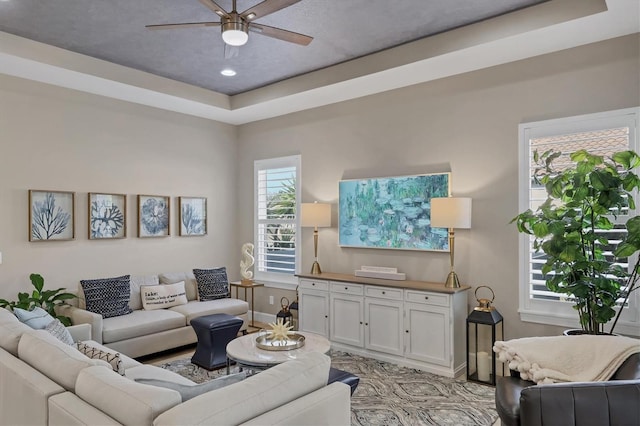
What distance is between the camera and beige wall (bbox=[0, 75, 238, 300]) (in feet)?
14.8

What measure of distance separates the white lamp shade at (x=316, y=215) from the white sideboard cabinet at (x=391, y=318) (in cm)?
64

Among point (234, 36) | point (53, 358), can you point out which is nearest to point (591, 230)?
point (234, 36)

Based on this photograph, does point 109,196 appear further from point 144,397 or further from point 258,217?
point 144,397

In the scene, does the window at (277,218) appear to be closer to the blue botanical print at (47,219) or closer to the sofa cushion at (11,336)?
the blue botanical print at (47,219)

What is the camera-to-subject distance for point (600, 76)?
12.1 ft

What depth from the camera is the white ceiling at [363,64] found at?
3.41 metres

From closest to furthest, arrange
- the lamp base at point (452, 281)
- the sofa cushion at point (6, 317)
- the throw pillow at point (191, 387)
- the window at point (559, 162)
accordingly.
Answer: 1. the throw pillow at point (191, 387)
2. the sofa cushion at point (6, 317)
3. the window at point (559, 162)
4. the lamp base at point (452, 281)

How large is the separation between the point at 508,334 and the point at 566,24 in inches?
107

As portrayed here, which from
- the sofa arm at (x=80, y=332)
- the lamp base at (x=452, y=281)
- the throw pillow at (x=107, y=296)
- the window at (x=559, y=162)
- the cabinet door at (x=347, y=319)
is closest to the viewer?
the window at (x=559, y=162)

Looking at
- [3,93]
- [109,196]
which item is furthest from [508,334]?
[3,93]

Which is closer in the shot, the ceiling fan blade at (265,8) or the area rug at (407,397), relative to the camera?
the ceiling fan blade at (265,8)

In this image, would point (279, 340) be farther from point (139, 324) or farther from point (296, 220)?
point (296, 220)

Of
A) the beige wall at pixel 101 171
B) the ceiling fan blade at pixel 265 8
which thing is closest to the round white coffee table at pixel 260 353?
the ceiling fan blade at pixel 265 8

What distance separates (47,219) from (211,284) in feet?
6.49
